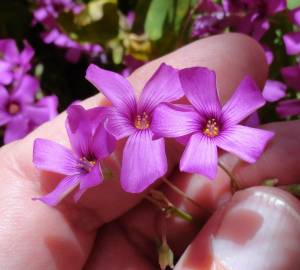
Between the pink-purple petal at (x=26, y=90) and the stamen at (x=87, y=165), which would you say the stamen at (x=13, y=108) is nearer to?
the pink-purple petal at (x=26, y=90)

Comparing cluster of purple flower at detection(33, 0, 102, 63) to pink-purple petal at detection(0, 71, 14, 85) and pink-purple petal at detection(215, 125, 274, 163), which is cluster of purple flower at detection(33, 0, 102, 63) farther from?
pink-purple petal at detection(215, 125, 274, 163)

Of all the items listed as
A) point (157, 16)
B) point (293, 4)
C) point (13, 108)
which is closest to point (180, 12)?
point (157, 16)

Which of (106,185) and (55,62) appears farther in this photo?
(55,62)

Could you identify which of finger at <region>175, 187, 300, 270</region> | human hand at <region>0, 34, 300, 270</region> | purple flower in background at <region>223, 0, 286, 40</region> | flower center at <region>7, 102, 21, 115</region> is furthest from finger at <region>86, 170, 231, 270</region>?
flower center at <region>7, 102, 21, 115</region>

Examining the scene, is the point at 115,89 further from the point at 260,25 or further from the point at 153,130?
the point at 260,25

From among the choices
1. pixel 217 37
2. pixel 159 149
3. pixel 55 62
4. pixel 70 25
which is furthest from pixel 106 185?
pixel 55 62

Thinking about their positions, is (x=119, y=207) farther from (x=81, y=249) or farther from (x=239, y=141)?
(x=239, y=141)

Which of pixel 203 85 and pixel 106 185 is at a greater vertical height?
pixel 203 85
